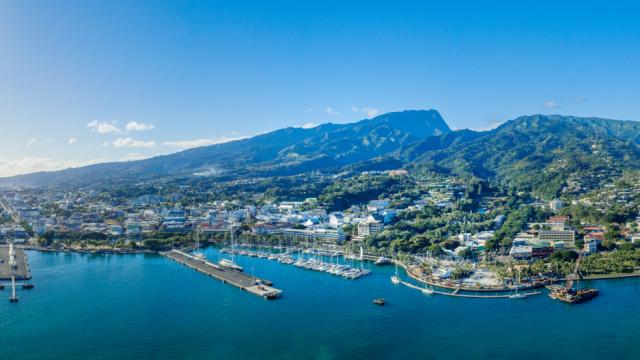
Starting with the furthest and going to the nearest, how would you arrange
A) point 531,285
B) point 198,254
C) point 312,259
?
1. point 198,254
2. point 312,259
3. point 531,285

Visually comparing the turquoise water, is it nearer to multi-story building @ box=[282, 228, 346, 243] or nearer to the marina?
the marina

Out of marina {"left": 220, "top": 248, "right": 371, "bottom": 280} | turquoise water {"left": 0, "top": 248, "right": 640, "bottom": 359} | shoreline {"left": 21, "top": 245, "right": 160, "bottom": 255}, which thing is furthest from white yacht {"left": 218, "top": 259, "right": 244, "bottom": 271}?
shoreline {"left": 21, "top": 245, "right": 160, "bottom": 255}

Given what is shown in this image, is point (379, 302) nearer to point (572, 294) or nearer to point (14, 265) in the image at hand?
point (572, 294)

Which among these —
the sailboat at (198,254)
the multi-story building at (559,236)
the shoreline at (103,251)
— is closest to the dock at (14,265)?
the shoreline at (103,251)

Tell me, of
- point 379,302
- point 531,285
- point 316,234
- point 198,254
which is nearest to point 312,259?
point 198,254

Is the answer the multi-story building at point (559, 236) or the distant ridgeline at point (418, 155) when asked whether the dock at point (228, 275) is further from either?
the distant ridgeline at point (418, 155)
